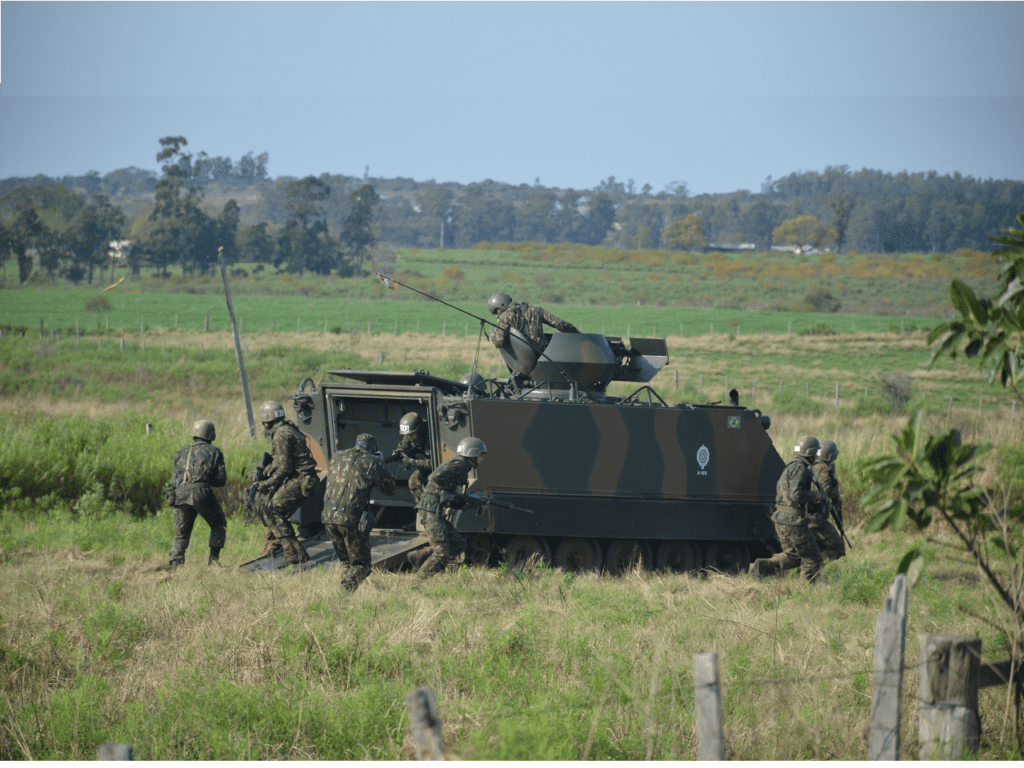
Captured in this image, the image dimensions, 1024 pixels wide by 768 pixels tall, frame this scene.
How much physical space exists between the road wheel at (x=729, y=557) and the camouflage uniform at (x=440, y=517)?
3.50 m

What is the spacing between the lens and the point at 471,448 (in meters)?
9.98

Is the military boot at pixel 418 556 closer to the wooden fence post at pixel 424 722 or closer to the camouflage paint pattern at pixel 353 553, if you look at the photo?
the camouflage paint pattern at pixel 353 553

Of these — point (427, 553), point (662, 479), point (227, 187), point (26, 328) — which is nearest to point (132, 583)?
point (427, 553)

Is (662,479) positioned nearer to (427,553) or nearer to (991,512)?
(427,553)

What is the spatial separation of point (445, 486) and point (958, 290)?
20.0ft

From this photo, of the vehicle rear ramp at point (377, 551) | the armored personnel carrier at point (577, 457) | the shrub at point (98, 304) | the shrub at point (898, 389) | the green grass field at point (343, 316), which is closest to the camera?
the vehicle rear ramp at point (377, 551)

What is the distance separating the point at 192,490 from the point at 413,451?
2.28m

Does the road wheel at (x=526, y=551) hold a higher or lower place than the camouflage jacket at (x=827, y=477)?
lower

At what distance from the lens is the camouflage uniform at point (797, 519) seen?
34.8ft

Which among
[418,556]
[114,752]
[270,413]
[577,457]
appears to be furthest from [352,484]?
[114,752]

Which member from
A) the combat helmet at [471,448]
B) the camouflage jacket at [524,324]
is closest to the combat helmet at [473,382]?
the camouflage jacket at [524,324]

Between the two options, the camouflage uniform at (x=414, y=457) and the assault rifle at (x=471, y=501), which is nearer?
the assault rifle at (x=471, y=501)

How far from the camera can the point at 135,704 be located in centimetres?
595

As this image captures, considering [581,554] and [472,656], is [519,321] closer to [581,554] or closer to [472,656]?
[581,554]
